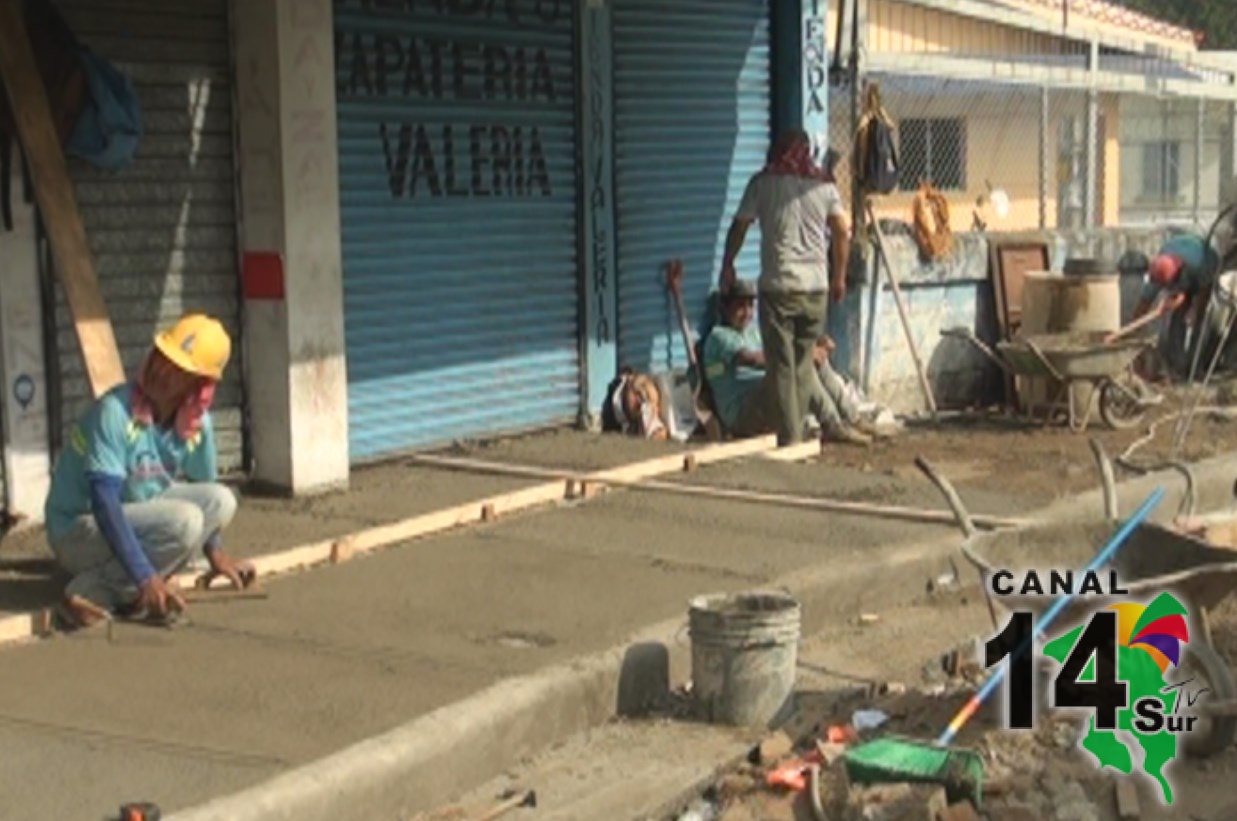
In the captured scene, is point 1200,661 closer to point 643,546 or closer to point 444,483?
point 643,546

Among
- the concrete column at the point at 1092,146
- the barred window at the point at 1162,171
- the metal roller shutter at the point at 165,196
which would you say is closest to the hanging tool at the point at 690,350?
the metal roller shutter at the point at 165,196

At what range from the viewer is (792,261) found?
1161 cm

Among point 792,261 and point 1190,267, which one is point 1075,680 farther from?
point 1190,267

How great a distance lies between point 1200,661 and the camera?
20.3 feet

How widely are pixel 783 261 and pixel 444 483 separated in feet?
9.36

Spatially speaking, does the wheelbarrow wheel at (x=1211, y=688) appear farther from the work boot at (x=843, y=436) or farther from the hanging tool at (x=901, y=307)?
the hanging tool at (x=901, y=307)

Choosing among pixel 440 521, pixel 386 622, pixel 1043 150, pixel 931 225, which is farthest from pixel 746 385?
pixel 386 622

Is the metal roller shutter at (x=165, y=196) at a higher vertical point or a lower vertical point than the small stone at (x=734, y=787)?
higher

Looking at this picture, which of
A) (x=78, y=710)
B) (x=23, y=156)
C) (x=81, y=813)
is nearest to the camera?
(x=81, y=813)

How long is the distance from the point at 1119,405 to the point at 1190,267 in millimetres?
2074

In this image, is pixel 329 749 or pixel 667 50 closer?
pixel 329 749

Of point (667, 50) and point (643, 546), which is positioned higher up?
point (667, 50)

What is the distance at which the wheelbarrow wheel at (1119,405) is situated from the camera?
43.3 feet

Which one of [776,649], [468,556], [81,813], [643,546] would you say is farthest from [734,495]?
[81,813]
